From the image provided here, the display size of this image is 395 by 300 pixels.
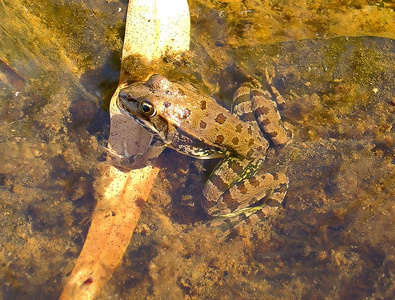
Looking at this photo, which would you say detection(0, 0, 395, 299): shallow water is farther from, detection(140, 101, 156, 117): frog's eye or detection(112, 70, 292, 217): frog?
detection(140, 101, 156, 117): frog's eye

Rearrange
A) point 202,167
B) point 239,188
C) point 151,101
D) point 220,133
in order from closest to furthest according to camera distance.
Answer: point 151,101 → point 220,133 → point 239,188 → point 202,167

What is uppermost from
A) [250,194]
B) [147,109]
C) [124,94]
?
[124,94]

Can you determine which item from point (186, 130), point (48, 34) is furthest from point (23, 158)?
point (186, 130)

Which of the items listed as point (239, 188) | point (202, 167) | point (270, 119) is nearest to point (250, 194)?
point (239, 188)

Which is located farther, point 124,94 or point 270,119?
point 270,119

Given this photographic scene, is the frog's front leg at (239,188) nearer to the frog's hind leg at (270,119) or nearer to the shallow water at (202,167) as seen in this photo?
the shallow water at (202,167)

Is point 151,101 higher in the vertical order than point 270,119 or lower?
higher

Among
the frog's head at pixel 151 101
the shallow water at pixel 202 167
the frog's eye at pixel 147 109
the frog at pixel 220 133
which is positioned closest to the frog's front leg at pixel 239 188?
the frog at pixel 220 133

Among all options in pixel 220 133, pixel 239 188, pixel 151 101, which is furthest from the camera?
pixel 239 188

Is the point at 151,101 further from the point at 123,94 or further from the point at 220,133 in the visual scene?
the point at 220,133
